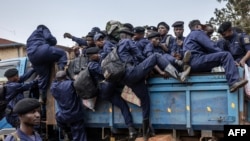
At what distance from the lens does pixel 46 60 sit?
6.20 metres

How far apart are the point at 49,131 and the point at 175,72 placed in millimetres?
2790

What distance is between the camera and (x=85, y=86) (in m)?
5.35

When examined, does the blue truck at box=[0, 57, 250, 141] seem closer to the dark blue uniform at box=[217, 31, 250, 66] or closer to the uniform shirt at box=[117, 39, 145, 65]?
the uniform shirt at box=[117, 39, 145, 65]

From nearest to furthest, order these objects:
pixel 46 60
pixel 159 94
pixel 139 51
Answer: pixel 159 94 → pixel 139 51 → pixel 46 60

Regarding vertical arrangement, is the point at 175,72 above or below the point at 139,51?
below

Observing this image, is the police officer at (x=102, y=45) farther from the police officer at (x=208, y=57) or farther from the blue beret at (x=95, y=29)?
the police officer at (x=208, y=57)

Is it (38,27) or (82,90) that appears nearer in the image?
(82,90)

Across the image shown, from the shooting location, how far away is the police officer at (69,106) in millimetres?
5648

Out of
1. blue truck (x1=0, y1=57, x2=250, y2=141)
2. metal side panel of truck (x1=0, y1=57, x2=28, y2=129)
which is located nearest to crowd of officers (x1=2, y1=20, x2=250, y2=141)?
blue truck (x1=0, y1=57, x2=250, y2=141)

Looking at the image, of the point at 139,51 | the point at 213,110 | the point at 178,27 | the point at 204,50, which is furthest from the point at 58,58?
the point at 213,110

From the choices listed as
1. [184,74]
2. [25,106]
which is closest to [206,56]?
[184,74]

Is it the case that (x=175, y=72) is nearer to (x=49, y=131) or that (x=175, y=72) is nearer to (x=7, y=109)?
(x=49, y=131)

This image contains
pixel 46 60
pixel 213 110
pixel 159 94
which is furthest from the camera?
pixel 46 60

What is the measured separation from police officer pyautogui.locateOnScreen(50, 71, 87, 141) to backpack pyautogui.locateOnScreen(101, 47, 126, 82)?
2.94 feet
